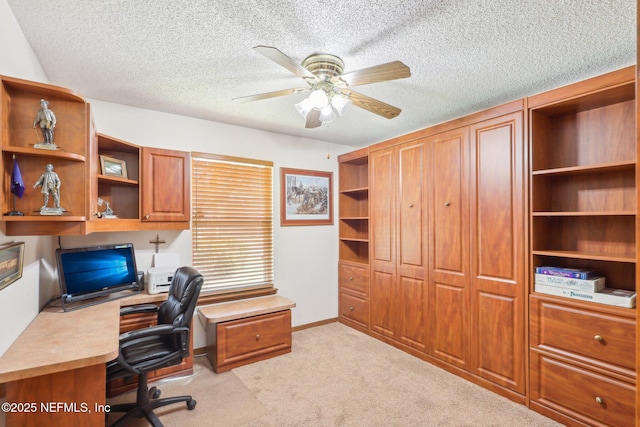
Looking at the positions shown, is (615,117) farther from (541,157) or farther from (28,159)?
(28,159)

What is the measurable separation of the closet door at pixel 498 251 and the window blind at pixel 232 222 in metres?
2.26

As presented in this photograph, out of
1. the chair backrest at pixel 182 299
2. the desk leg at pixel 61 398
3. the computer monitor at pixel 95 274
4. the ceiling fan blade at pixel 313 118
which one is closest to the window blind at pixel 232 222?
the computer monitor at pixel 95 274

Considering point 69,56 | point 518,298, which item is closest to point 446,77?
point 518,298

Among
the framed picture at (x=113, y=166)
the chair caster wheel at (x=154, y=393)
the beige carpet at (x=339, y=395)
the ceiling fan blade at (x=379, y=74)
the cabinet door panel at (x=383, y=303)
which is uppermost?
the ceiling fan blade at (x=379, y=74)

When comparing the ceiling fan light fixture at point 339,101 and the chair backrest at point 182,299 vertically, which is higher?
the ceiling fan light fixture at point 339,101

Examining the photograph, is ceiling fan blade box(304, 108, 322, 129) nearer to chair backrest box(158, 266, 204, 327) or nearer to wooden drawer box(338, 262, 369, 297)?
chair backrest box(158, 266, 204, 327)

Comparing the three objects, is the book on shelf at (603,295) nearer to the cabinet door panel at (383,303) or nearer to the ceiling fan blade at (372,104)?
the cabinet door panel at (383,303)

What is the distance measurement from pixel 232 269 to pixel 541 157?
10.3 feet

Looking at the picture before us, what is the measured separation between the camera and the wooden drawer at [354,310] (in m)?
3.93

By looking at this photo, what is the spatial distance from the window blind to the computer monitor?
66 cm

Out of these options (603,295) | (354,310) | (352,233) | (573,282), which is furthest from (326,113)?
(354,310)

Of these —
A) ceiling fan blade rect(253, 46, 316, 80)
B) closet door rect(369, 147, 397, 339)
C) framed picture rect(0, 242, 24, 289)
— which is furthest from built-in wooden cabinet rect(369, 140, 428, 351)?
framed picture rect(0, 242, 24, 289)

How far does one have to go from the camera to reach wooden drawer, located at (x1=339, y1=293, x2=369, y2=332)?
3934mm

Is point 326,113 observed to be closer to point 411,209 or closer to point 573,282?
point 411,209
